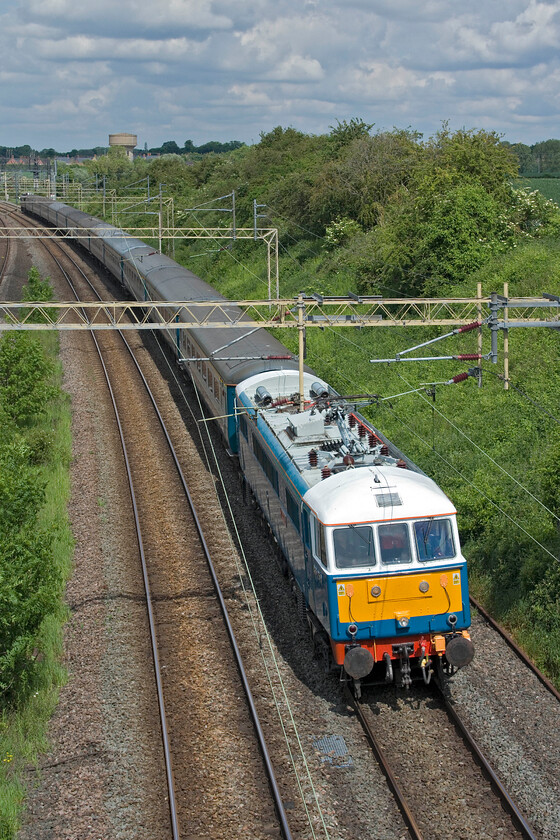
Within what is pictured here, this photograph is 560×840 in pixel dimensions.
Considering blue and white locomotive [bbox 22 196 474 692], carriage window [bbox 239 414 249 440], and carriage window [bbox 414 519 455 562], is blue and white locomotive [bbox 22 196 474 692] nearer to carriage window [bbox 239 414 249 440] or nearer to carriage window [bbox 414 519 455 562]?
carriage window [bbox 414 519 455 562]

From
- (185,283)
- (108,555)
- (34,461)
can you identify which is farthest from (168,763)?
(185,283)

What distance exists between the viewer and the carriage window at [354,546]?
45.0 feet

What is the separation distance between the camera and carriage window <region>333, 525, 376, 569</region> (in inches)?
540

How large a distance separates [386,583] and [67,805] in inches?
213

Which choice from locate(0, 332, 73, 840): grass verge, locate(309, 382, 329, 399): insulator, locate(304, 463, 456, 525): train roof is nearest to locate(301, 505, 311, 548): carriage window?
locate(304, 463, 456, 525): train roof

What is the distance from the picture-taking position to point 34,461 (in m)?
26.3

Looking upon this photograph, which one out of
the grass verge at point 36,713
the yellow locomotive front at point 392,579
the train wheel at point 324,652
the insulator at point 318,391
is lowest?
the grass verge at point 36,713

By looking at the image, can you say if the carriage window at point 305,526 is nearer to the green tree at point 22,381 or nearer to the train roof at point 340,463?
the train roof at point 340,463

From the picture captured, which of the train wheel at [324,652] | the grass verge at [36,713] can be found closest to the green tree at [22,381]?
the grass verge at [36,713]

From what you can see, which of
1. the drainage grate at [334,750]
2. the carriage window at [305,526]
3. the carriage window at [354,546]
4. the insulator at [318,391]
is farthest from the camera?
the insulator at [318,391]

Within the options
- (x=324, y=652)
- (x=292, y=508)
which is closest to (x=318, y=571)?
(x=324, y=652)

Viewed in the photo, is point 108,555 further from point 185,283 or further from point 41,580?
point 185,283

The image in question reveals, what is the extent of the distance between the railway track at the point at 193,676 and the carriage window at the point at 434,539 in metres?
3.61

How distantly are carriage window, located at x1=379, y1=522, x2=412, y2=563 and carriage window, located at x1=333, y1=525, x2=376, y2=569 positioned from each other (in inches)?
6.8
